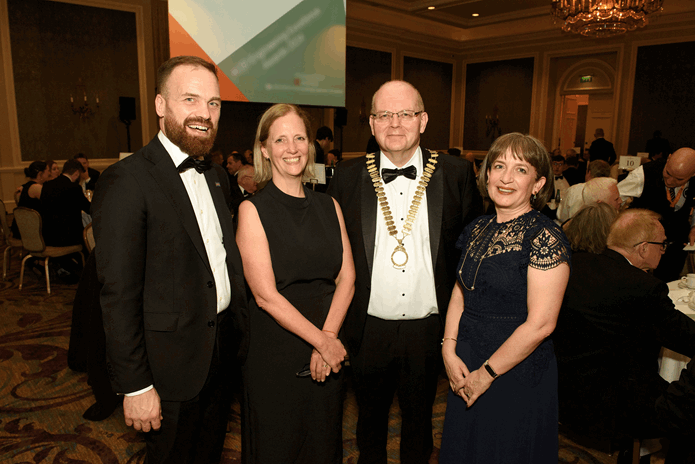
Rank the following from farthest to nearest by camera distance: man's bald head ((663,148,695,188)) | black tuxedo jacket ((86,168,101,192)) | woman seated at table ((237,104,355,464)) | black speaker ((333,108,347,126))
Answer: black speaker ((333,108,347,126)) < black tuxedo jacket ((86,168,101,192)) < man's bald head ((663,148,695,188)) < woman seated at table ((237,104,355,464))

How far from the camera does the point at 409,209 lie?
6.53ft

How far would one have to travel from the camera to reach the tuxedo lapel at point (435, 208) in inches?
77.1

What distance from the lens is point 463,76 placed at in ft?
43.8

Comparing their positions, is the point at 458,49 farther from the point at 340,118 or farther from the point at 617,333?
the point at 617,333

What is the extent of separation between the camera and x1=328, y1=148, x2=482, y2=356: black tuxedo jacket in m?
1.96

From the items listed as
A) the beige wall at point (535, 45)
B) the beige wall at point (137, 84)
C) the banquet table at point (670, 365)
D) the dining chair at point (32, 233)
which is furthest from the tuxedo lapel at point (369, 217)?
the beige wall at point (535, 45)

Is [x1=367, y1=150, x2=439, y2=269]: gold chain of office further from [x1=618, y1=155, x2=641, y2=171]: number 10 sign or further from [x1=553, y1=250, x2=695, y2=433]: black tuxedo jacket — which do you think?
[x1=618, y1=155, x2=641, y2=171]: number 10 sign

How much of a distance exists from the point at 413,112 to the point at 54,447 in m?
2.48

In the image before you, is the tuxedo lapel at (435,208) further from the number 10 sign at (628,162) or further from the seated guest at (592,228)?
the number 10 sign at (628,162)

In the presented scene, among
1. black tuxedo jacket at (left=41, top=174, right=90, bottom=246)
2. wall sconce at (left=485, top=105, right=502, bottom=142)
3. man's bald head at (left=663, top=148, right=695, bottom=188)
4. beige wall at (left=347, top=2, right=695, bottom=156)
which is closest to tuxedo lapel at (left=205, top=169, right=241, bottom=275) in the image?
man's bald head at (left=663, top=148, right=695, bottom=188)

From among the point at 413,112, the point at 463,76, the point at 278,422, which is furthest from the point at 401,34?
the point at 278,422

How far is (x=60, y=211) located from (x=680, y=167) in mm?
5782

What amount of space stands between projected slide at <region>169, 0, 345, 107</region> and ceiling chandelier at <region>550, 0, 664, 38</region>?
11.2ft

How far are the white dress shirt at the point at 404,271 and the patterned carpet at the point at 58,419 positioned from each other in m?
0.94
